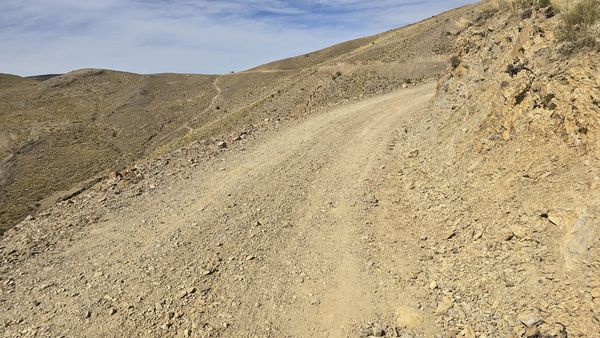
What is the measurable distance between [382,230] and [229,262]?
4292 mm

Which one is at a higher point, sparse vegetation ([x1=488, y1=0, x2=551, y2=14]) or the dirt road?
sparse vegetation ([x1=488, y1=0, x2=551, y2=14])

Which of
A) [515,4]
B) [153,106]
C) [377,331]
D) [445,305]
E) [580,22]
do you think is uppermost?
[515,4]

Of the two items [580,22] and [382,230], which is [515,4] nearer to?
[580,22]

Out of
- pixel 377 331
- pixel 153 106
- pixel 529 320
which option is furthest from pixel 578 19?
pixel 153 106

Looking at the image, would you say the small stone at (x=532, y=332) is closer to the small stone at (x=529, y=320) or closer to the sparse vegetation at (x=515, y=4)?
the small stone at (x=529, y=320)

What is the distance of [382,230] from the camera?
11.3 meters

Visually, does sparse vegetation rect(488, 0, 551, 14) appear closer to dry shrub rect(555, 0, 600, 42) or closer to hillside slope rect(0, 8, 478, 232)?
dry shrub rect(555, 0, 600, 42)

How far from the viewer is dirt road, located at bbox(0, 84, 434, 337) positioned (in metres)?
8.94

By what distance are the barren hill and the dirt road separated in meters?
0.05

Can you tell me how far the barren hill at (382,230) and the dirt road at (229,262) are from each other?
51 millimetres

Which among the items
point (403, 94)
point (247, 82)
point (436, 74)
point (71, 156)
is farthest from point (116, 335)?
point (247, 82)

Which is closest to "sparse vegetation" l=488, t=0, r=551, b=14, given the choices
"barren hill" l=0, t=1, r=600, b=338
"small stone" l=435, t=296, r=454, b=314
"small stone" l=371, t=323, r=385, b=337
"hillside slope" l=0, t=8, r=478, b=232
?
"barren hill" l=0, t=1, r=600, b=338

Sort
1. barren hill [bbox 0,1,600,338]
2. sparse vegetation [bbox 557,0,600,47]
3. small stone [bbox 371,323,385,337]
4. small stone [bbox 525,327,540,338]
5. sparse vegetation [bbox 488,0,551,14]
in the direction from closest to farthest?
small stone [bbox 525,327,540,338]
barren hill [bbox 0,1,600,338]
small stone [bbox 371,323,385,337]
sparse vegetation [bbox 557,0,600,47]
sparse vegetation [bbox 488,0,551,14]

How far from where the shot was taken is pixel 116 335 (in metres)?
8.82
